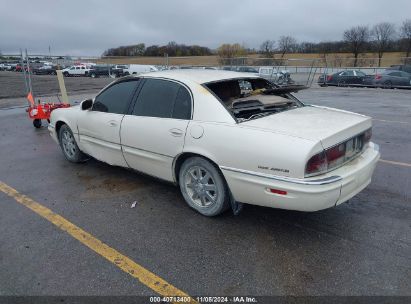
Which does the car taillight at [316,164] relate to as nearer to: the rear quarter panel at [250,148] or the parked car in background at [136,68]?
the rear quarter panel at [250,148]

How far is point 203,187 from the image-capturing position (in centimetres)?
377

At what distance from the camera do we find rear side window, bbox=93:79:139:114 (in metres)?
4.56

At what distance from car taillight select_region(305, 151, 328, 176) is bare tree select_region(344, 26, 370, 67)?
71379 millimetres

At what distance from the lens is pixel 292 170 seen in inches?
118

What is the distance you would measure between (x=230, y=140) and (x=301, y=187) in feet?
2.56

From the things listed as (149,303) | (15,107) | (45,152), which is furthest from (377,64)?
(149,303)

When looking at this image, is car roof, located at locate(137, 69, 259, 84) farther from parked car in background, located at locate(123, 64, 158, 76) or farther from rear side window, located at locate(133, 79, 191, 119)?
parked car in background, located at locate(123, 64, 158, 76)

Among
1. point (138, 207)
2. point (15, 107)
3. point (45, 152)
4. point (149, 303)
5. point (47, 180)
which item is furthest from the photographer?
A: point (15, 107)

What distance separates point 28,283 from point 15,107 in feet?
40.1

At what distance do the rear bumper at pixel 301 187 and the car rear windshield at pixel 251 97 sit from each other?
2.14 ft

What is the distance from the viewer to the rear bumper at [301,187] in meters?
3.00

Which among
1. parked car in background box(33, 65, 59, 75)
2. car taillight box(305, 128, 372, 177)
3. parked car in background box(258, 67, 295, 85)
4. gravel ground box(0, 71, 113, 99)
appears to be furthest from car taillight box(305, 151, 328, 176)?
parked car in background box(33, 65, 59, 75)

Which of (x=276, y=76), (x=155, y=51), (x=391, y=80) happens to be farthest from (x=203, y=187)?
(x=155, y=51)

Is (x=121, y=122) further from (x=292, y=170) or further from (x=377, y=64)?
(x=377, y=64)
